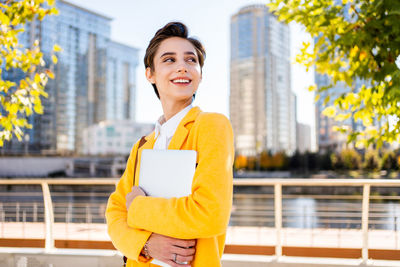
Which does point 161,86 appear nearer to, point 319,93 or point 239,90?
point 319,93

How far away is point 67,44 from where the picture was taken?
2677 inches

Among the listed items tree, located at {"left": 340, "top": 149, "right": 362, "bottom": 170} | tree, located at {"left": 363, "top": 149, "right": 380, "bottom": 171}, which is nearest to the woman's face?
tree, located at {"left": 363, "top": 149, "right": 380, "bottom": 171}

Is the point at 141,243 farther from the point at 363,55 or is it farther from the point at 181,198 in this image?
the point at 363,55

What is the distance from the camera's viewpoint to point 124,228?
965mm

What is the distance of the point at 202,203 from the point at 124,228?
0.28m

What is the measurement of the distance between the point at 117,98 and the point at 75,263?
8280 centimetres

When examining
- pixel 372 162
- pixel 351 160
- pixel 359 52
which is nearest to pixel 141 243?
pixel 359 52

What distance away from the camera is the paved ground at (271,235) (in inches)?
167

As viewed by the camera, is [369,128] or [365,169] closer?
[369,128]

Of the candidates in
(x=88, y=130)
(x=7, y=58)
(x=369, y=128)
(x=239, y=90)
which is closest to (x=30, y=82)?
(x=7, y=58)

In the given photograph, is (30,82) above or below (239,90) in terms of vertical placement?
below

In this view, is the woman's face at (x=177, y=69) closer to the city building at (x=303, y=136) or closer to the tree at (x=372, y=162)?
the tree at (x=372, y=162)

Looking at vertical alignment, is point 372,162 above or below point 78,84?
below

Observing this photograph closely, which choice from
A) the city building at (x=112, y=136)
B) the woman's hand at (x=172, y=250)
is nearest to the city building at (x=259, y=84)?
the city building at (x=112, y=136)
